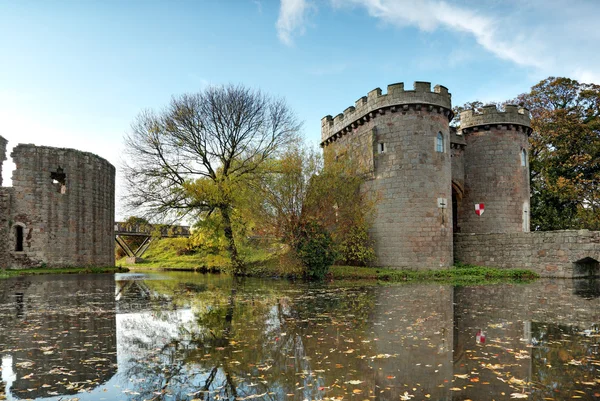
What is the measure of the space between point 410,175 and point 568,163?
14.8m

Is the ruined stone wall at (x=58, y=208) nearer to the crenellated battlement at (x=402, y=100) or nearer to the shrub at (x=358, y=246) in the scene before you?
the shrub at (x=358, y=246)

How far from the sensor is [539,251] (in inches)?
813

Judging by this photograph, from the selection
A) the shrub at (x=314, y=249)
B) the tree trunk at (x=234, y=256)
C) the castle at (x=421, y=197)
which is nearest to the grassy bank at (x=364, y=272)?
the tree trunk at (x=234, y=256)

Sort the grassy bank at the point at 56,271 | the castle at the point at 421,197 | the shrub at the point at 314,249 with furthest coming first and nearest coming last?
the grassy bank at the point at 56,271 < the castle at the point at 421,197 < the shrub at the point at 314,249

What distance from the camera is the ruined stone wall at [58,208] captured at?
22609mm

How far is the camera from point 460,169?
25.7 meters

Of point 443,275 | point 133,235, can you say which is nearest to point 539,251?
point 443,275

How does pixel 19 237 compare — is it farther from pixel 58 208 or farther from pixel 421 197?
pixel 421 197

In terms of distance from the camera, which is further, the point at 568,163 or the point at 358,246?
the point at 568,163

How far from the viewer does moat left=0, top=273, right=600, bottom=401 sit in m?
4.40

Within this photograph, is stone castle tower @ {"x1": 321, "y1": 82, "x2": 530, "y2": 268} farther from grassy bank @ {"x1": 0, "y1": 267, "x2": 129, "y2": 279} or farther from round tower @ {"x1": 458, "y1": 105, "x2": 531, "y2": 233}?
grassy bank @ {"x1": 0, "y1": 267, "x2": 129, "y2": 279}

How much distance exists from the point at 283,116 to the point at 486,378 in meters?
21.9

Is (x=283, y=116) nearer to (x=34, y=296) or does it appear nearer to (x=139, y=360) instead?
(x=34, y=296)

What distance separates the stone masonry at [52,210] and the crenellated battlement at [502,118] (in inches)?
868
